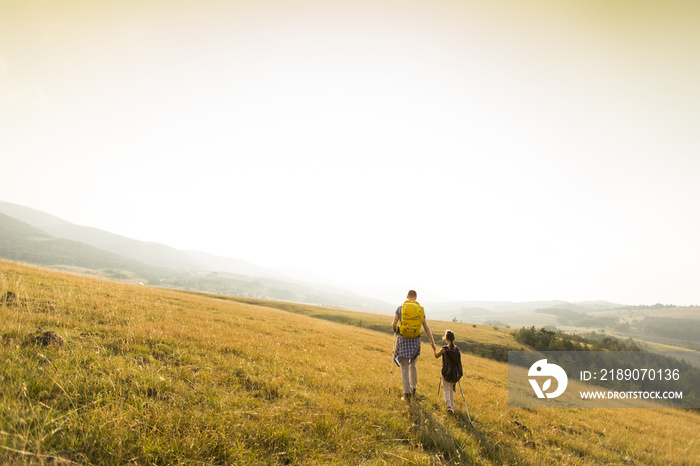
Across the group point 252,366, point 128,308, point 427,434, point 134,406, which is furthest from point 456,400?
point 128,308

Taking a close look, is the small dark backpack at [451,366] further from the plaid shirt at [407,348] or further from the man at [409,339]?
the plaid shirt at [407,348]

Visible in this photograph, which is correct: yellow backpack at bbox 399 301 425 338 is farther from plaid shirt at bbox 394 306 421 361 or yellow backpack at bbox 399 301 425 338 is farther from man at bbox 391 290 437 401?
plaid shirt at bbox 394 306 421 361

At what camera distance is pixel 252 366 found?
9.49 metres

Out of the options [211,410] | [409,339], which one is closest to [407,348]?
[409,339]

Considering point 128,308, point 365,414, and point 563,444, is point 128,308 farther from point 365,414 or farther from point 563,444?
point 563,444

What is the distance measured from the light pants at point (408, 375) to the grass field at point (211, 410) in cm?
57

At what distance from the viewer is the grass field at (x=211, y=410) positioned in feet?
15.0

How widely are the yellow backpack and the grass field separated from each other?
8.08 feet

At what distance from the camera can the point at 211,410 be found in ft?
19.7

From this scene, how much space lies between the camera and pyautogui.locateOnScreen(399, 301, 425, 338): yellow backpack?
11.3m

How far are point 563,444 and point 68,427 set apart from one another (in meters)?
14.9

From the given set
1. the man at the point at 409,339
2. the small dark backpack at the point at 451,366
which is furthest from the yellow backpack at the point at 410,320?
the small dark backpack at the point at 451,366

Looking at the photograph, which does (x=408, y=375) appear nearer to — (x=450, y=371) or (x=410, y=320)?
(x=450, y=371)

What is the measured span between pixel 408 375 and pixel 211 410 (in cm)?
766
